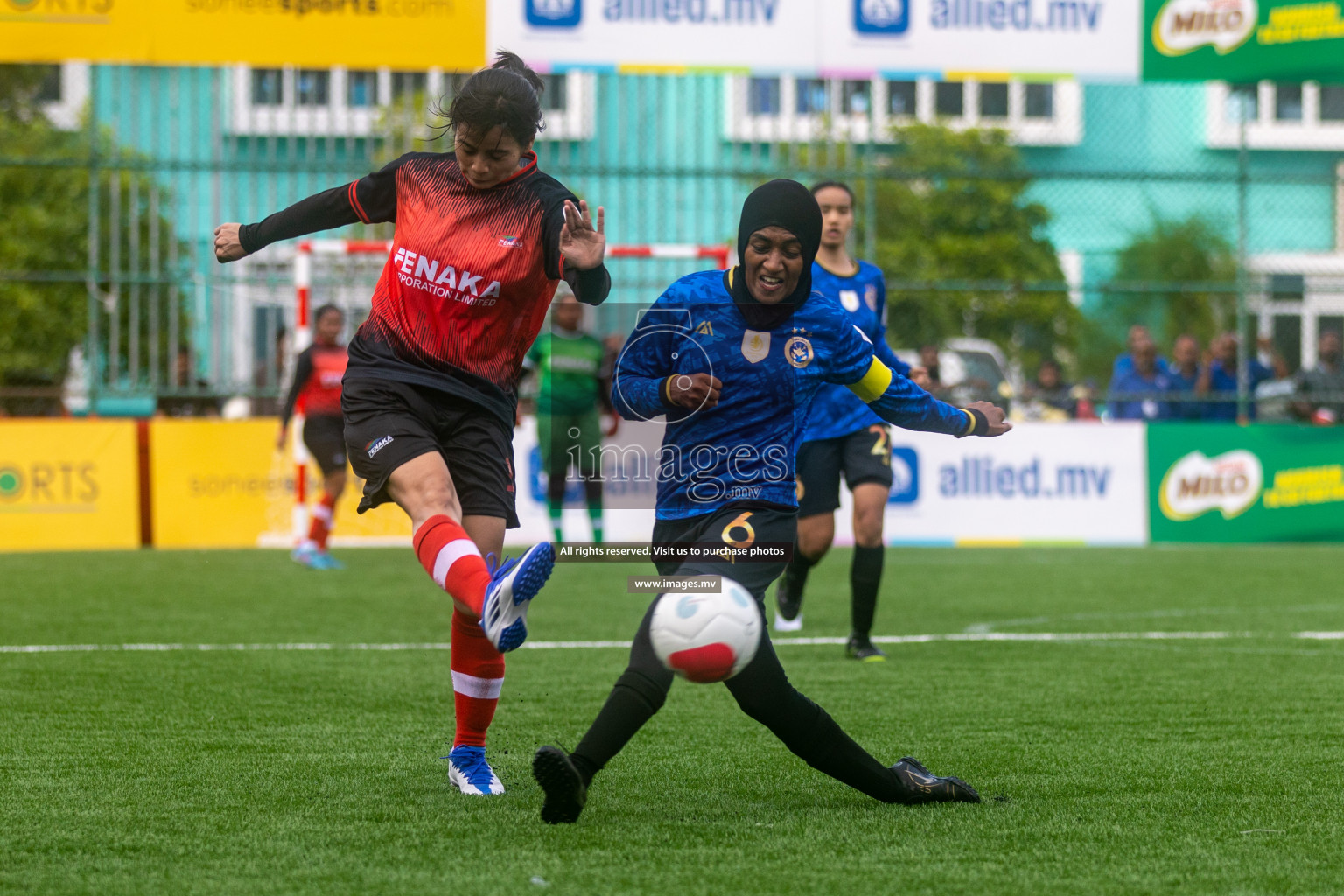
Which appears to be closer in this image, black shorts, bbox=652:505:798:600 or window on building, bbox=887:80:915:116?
black shorts, bbox=652:505:798:600

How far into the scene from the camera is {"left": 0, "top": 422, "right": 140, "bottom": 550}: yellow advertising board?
1326cm

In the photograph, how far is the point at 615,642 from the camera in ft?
25.2

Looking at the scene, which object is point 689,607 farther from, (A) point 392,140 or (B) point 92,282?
(A) point 392,140

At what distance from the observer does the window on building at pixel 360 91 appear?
14.7 metres

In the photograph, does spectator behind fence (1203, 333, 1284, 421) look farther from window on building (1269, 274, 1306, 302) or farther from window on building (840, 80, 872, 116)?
window on building (840, 80, 872, 116)

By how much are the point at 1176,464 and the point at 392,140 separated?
26.1 feet

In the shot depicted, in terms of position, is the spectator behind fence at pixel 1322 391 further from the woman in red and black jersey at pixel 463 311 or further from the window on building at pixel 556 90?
the woman in red and black jersey at pixel 463 311

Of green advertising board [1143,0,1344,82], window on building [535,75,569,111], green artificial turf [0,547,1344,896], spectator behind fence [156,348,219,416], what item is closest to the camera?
green artificial turf [0,547,1344,896]

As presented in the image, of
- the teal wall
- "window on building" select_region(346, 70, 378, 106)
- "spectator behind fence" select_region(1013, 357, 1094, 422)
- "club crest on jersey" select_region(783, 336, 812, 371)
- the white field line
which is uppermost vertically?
"window on building" select_region(346, 70, 378, 106)

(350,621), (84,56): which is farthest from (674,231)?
(350,621)

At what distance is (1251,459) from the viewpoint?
14.5 m

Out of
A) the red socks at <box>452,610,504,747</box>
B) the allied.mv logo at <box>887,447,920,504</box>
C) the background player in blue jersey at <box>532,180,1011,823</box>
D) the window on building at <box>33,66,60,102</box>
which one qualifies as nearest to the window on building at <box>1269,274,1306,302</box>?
the allied.mv logo at <box>887,447,920,504</box>

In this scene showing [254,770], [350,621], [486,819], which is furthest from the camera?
[350,621]

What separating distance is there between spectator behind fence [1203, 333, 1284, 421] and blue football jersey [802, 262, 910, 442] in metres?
7.97
